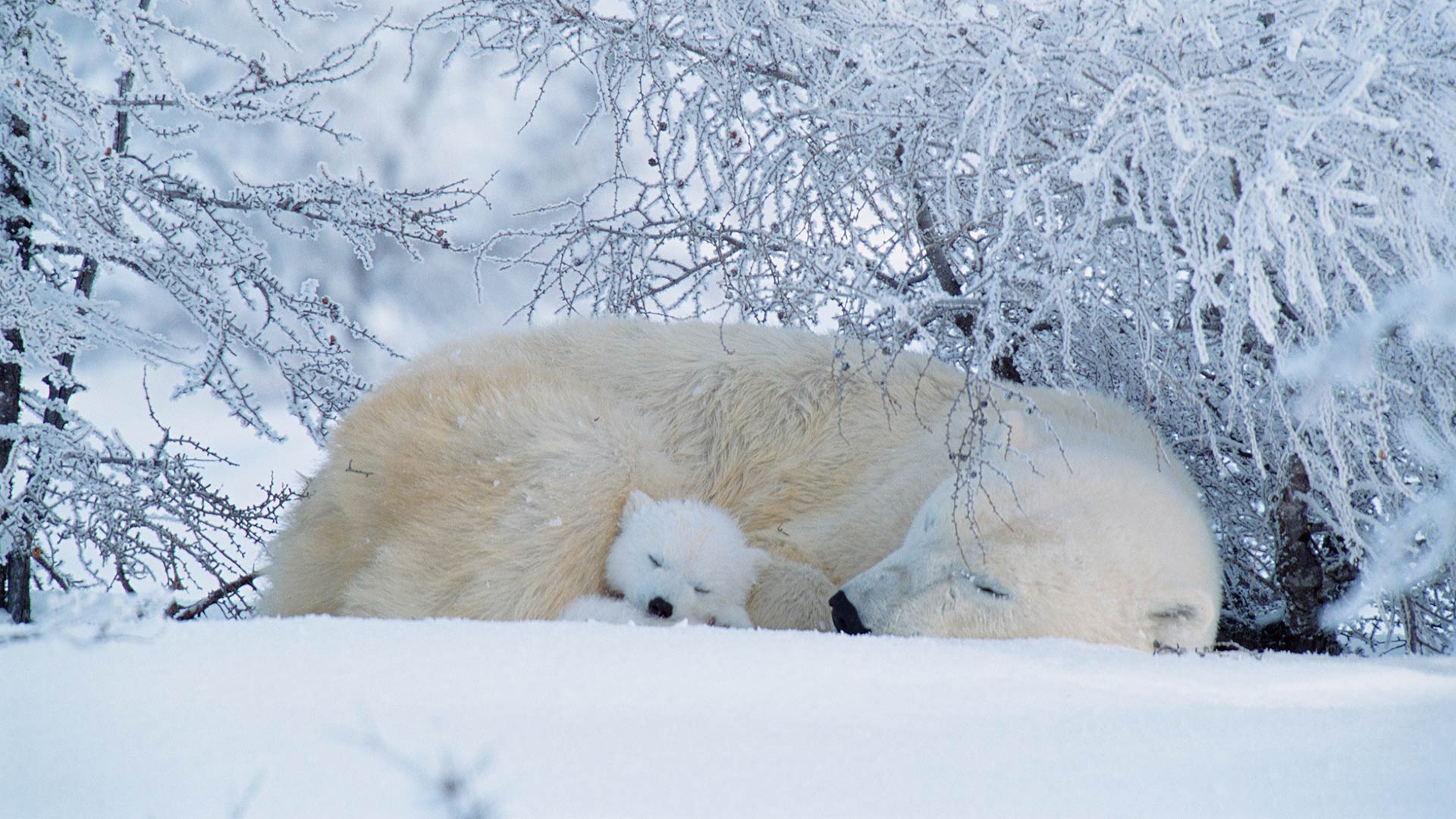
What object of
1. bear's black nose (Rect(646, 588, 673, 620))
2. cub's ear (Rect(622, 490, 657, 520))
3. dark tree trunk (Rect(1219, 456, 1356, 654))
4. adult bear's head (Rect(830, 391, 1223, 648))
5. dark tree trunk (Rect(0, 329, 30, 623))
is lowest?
dark tree trunk (Rect(1219, 456, 1356, 654))

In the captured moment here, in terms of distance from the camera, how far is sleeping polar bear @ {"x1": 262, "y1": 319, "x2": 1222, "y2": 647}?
8.29ft

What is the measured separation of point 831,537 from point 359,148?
6.37 m

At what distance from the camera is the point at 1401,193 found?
220 cm

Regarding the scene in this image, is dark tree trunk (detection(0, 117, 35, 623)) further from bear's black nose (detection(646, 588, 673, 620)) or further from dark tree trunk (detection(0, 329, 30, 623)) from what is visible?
bear's black nose (detection(646, 588, 673, 620))

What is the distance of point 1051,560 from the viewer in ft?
8.29

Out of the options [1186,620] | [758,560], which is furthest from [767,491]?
[1186,620]

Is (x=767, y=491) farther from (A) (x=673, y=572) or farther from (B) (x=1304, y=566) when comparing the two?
(B) (x=1304, y=566)

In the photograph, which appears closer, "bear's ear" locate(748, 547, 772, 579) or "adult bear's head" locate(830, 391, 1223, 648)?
"adult bear's head" locate(830, 391, 1223, 648)

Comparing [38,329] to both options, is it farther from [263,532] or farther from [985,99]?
[985,99]

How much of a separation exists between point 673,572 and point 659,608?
99 millimetres

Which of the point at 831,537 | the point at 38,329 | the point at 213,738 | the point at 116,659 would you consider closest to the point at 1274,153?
the point at 831,537

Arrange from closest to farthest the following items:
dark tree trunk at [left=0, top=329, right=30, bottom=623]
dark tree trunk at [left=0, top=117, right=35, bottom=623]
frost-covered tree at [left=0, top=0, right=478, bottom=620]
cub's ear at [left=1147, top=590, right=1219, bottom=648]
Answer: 1. cub's ear at [left=1147, top=590, right=1219, bottom=648]
2. frost-covered tree at [left=0, top=0, right=478, bottom=620]
3. dark tree trunk at [left=0, top=117, right=35, bottom=623]
4. dark tree trunk at [left=0, top=329, right=30, bottom=623]

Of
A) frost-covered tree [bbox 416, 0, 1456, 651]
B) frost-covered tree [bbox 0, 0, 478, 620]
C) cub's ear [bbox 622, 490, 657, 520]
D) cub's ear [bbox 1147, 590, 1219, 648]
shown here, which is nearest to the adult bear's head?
cub's ear [bbox 1147, 590, 1219, 648]

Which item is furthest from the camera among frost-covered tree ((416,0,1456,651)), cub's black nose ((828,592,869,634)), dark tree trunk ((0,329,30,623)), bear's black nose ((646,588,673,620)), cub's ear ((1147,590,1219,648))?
dark tree trunk ((0,329,30,623))
